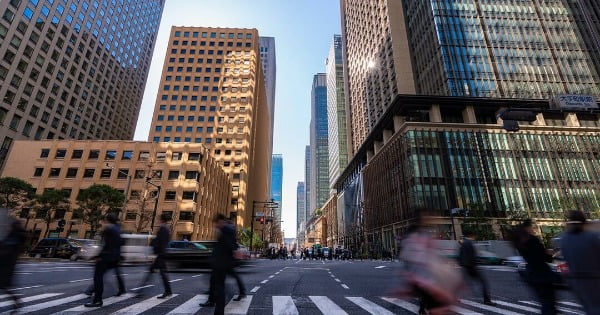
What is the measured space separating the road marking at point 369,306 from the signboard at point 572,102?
32.9ft

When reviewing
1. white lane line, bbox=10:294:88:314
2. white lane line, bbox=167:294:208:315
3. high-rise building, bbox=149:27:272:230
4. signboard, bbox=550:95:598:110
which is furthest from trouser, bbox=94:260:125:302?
high-rise building, bbox=149:27:272:230

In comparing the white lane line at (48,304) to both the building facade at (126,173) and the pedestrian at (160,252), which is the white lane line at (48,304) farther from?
the building facade at (126,173)

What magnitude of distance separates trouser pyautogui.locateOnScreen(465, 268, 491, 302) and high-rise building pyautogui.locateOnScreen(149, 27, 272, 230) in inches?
2588

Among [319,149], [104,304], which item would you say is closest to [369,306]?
[104,304]

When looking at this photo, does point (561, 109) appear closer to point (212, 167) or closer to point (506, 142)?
point (506, 142)

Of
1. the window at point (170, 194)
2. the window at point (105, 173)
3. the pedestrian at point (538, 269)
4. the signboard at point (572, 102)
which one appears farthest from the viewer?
the window at point (105, 173)

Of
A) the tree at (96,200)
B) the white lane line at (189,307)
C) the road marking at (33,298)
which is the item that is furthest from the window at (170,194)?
the white lane line at (189,307)

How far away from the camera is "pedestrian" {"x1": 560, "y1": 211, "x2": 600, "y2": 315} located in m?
3.69

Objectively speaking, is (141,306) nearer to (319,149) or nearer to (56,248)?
(56,248)

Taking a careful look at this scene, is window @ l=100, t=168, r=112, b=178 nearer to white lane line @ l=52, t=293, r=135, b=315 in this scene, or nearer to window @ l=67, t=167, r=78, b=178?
window @ l=67, t=167, r=78, b=178

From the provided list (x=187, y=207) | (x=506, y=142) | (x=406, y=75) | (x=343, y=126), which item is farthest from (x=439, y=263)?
(x=343, y=126)

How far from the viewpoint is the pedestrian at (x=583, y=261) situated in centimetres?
369

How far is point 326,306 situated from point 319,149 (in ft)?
586

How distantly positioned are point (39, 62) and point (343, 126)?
9910 cm
